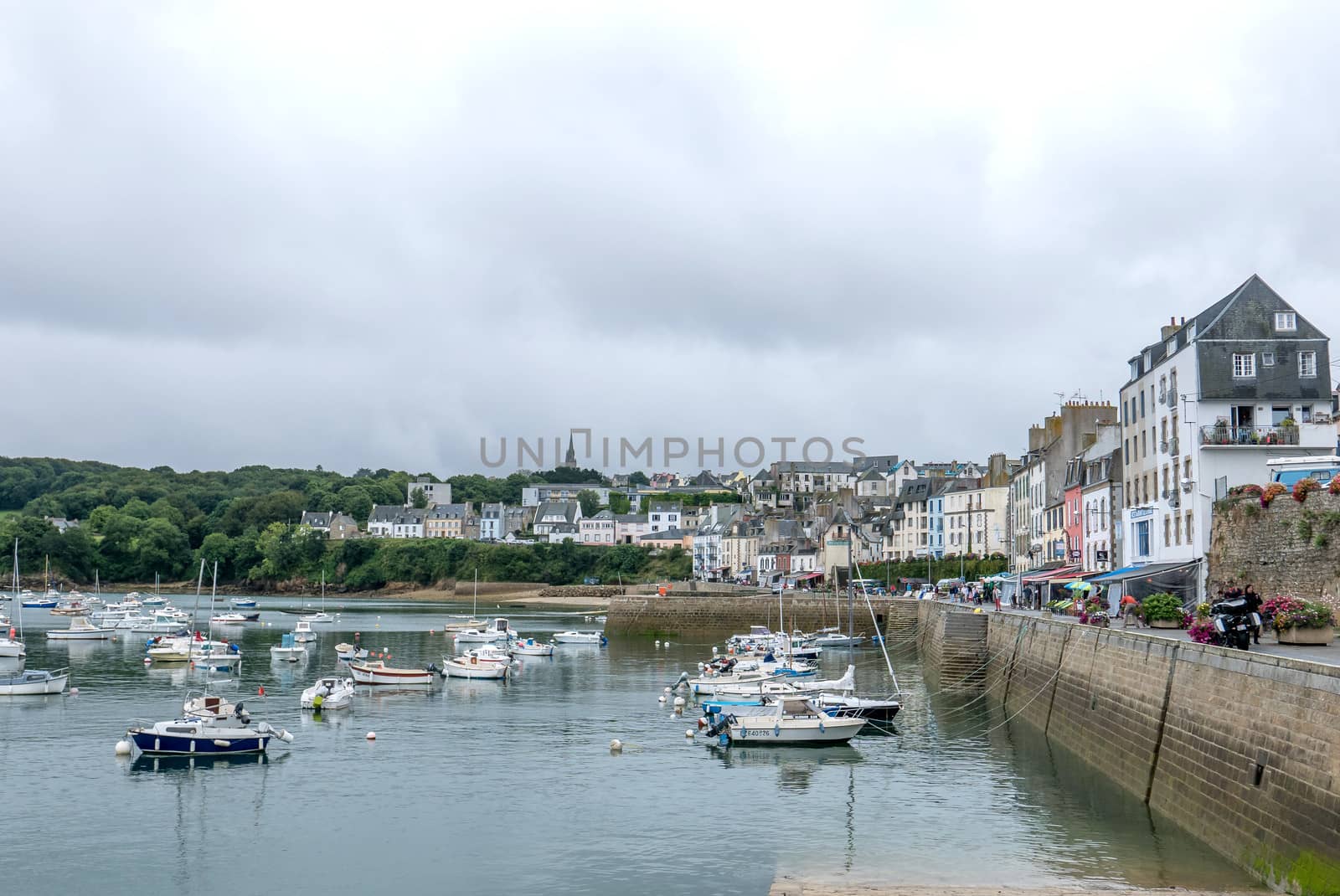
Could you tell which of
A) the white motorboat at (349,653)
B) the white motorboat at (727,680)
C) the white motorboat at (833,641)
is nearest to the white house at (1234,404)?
the white motorboat at (727,680)

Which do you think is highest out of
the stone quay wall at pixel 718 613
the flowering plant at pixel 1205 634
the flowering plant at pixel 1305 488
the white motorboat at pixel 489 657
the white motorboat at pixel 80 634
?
the flowering plant at pixel 1305 488

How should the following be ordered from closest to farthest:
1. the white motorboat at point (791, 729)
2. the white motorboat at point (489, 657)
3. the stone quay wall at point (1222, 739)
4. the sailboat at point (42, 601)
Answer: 1. the stone quay wall at point (1222, 739)
2. the white motorboat at point (791, 729)
3. the white motorboat at point (489, 657)
4. the sailboat at point (42, 601)

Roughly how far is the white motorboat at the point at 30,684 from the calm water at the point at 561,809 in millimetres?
3576

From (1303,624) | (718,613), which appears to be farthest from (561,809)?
(718,613)

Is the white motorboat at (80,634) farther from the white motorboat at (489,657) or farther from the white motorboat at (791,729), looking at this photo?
the white motorboat at (791,729)

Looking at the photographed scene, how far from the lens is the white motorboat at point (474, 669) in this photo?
6178 centimetres

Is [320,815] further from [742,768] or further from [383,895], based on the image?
[742,768]

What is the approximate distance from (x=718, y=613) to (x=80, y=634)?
50.4 meters

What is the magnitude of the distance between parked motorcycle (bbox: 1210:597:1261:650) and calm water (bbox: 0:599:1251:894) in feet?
13.9

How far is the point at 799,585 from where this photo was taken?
121m

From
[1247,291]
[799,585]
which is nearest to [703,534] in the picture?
[799,585]

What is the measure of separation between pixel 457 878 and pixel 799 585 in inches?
3901

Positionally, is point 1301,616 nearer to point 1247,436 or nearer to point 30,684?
point 1247,436

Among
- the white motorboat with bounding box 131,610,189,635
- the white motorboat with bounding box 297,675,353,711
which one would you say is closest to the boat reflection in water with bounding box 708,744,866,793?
the white motorboat with bounding box 297,675,353,711
